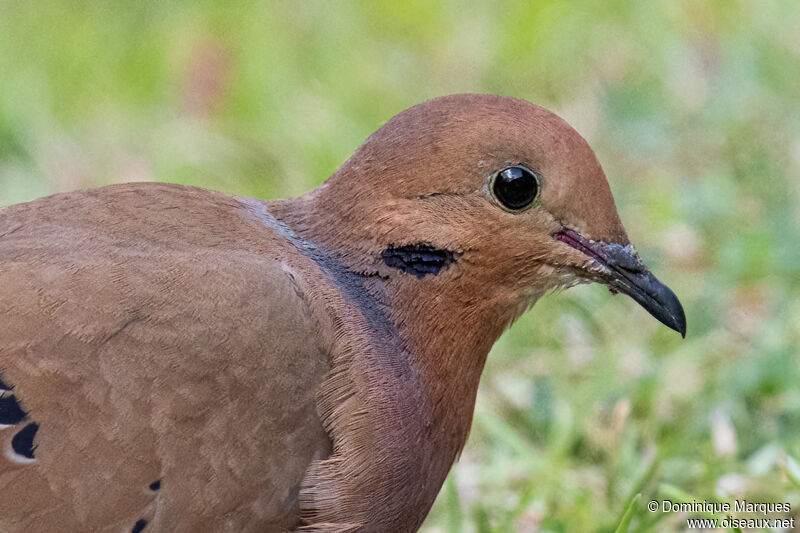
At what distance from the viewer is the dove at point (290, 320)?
280 cm

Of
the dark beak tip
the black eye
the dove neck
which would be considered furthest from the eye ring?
the dark beak tip

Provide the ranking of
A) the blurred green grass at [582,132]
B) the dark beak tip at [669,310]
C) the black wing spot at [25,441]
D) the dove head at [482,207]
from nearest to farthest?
1. the black wing spot at [25,441]
2. the dove head at [482,207]
3. the dark beak tip at [669,310]
4. the blurred green grass at [582,132]

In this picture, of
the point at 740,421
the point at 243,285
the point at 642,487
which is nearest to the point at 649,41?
the point at 740,421

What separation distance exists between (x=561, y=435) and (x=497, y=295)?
1.14m

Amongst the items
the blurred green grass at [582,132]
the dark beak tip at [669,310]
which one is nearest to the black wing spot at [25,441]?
the blurred green grass at [582,132]

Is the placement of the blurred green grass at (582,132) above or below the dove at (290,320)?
above

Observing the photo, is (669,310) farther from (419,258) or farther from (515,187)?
(419,258)

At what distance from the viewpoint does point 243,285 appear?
3.02 m

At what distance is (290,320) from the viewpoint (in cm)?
304

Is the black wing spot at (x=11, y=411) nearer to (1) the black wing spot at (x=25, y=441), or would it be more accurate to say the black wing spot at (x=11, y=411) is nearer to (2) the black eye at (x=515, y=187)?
(1) the black wing spot at (x=25, y=441)

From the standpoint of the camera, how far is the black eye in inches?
128

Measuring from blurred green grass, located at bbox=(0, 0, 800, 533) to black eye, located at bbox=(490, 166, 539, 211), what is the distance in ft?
3.33

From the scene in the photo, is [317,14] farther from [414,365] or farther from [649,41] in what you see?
[414,365]

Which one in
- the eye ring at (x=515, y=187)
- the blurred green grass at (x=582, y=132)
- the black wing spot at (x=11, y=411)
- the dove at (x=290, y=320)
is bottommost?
the black wing spot at (x=11, y=411)
